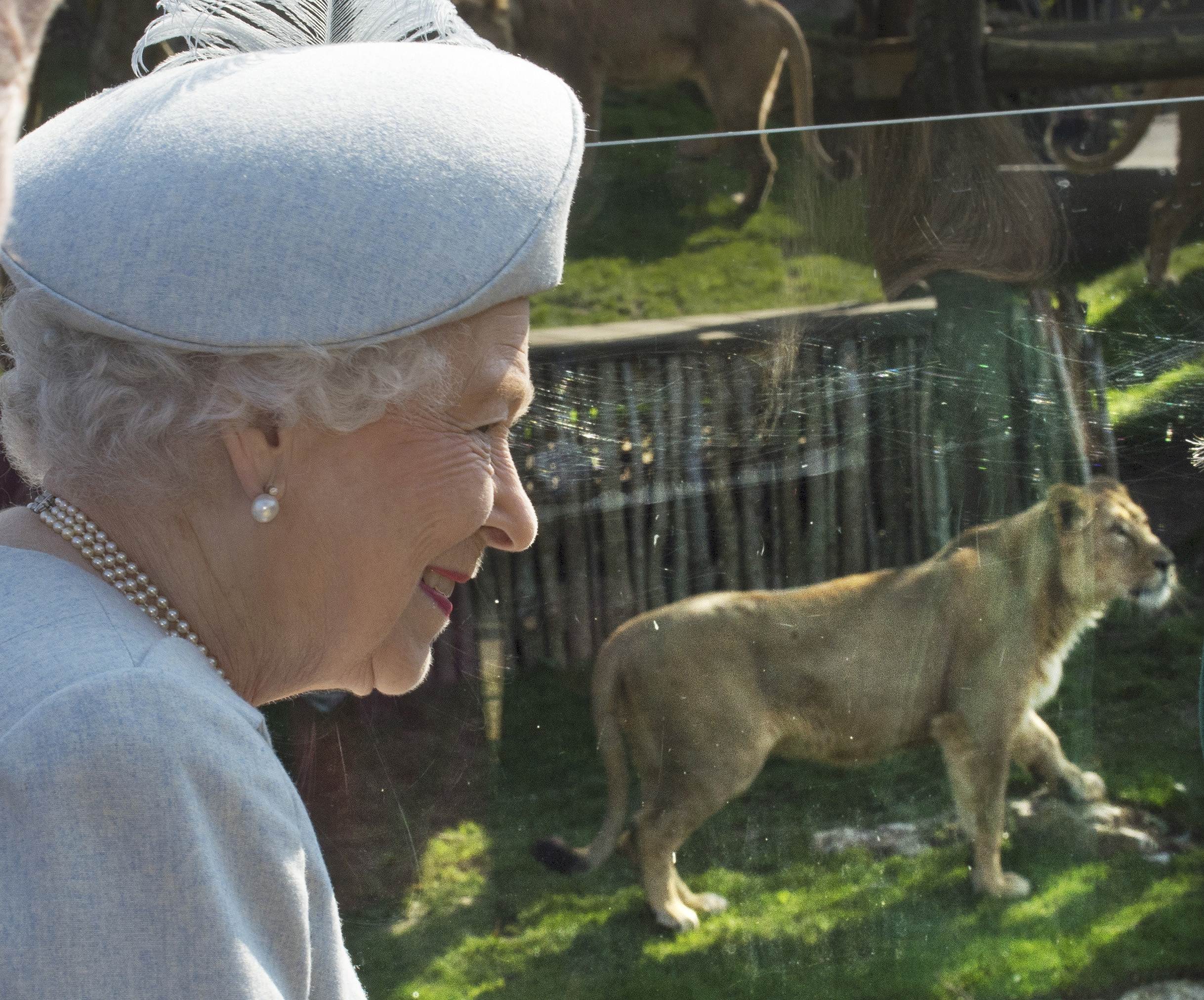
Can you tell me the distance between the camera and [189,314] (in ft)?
2.80

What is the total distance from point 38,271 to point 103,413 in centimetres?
11

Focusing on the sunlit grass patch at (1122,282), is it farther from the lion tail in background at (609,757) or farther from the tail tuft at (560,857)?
the tail tuft at (560,857)

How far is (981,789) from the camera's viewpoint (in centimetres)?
183

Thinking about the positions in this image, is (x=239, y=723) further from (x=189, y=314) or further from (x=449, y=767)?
(x=449, y=767)

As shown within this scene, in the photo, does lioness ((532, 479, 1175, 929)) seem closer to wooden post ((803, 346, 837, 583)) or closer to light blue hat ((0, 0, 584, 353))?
wooden post ((803, 346, 837, 583))

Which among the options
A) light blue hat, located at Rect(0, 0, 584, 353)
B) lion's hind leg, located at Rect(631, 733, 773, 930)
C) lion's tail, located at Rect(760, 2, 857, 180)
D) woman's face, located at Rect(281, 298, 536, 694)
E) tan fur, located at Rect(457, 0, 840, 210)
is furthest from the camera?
lion's tail, located at Rect(760, 2, 857, 180)

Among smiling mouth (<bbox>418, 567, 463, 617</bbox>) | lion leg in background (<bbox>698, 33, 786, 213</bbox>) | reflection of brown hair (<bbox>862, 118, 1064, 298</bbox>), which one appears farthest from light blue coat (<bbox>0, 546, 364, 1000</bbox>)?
lion leg in background (<bbox>698, 33, 786, 213</bbox>)

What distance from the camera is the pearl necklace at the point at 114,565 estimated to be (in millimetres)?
920

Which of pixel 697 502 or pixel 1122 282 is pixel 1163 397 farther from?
pixel 697 502

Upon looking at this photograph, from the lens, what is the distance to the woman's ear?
935 millimetres

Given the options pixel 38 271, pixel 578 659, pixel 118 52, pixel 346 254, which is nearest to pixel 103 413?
pixel 38 271

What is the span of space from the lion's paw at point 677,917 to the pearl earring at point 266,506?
3.55 feet

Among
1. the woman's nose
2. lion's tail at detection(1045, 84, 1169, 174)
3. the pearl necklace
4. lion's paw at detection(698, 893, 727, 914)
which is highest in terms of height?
lion's tail at detection(1045, 84, 1169, 174)

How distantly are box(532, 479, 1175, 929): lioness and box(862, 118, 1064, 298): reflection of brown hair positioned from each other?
358 mm
